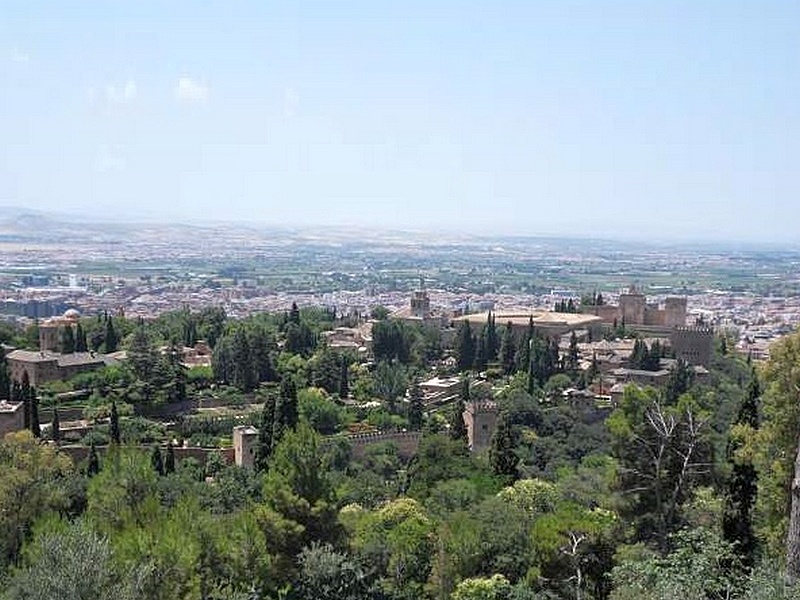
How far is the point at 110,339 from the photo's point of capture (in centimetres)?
4253

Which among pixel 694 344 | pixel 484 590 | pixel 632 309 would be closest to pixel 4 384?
pixel 484 590

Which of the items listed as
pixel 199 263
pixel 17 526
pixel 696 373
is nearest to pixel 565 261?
pixel 199 263

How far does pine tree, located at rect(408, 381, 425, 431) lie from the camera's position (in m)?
33.6

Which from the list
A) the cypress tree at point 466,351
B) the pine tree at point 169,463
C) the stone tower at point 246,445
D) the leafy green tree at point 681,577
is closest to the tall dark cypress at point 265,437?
the stone tower at point 246,445

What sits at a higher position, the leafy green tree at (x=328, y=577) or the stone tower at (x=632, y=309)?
the leafy green tree at (x=328, y=577)

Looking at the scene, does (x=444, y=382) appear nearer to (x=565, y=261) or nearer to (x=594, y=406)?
(x=594, y=406)

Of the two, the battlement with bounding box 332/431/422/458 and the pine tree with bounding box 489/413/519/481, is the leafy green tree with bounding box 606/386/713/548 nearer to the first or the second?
the pine tree with bounding box 489/413/519/481

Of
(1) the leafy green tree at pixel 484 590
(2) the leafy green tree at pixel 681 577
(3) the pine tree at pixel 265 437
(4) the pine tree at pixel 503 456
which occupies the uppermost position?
(2) the leafy green tree at pixel 681 577

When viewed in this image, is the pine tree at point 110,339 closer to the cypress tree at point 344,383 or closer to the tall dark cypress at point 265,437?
the cypress tree at point 344,383

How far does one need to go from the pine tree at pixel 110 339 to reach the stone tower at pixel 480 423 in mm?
17986

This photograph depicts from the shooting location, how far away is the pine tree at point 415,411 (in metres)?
33.6

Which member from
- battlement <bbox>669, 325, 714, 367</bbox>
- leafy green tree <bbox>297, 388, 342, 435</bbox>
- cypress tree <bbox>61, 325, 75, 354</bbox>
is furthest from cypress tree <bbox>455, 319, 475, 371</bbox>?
cypress tree <bbox>61, 325, 75, 354</bbox>

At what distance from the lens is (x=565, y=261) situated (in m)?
191

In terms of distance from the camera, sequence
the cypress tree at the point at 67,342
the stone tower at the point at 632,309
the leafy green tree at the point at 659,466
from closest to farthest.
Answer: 1. the leafy green tree at the point at 659,466
2. the cypress tree at the point at 67,342
3. the stone tower at the point at 632,309
